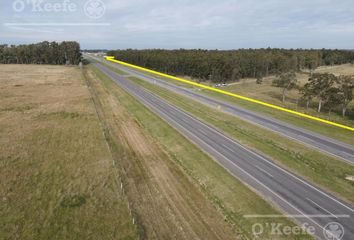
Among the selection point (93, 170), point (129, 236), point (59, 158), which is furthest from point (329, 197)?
point (59, 158)

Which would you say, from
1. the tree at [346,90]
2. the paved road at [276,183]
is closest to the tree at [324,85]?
the tree at [346,90]

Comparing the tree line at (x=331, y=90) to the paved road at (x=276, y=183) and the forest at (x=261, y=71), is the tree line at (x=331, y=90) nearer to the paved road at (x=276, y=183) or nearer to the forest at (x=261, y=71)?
the forest at (x=261, y=71)

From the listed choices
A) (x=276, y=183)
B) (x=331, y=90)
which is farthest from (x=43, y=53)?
(x=276, y=183)

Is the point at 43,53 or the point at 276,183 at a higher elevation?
the point at 43,53

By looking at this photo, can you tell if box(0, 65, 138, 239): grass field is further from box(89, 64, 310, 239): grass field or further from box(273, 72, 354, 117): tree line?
box(273, 72, 354, 117): tree line

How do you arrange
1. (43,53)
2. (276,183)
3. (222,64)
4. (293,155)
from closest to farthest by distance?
1. (276,183)
2. (293,155)
3. (222,64)
4. (43,53)

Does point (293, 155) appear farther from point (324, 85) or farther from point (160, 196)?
point (324, 85)
